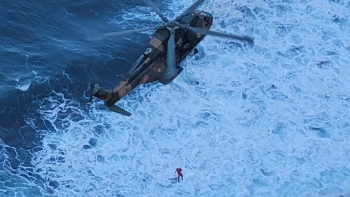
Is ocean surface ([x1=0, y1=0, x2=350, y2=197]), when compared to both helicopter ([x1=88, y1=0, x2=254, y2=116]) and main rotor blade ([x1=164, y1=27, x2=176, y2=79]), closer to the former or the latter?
helicopter ([x1=88, y1=0, x2=254, y2=116])

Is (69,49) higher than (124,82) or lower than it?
lower

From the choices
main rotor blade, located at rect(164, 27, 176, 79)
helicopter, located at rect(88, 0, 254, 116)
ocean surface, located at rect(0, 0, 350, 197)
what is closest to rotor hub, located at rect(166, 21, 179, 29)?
helicopter, located at rect(88, 0, 254, 116)

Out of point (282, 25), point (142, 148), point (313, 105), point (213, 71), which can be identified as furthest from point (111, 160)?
point (282, 25)

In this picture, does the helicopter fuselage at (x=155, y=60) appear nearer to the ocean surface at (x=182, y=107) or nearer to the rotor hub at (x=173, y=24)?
the rotor hub at (x=173, y=24)

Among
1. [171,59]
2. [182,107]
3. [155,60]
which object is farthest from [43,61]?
[171,59]

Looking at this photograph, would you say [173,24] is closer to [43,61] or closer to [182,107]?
[182,107]

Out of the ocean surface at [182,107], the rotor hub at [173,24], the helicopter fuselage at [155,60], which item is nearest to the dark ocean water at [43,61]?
the ocean surface at [182,107]

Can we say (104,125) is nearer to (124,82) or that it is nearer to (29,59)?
(124,82)
